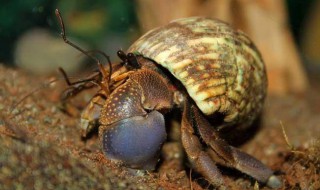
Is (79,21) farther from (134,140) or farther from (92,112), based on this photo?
(134,140)

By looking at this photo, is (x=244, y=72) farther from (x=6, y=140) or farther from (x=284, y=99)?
(x=284, y=99)

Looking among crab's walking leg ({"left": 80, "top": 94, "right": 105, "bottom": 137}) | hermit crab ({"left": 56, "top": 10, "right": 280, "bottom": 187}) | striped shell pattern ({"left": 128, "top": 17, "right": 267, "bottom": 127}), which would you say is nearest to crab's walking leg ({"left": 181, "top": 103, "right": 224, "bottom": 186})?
hermit crab ({"left": 56, "top": 10, "right": 280, "bottom": 187})

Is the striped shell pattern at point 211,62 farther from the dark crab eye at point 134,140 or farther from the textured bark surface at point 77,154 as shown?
the textured bark surface at point 77,154

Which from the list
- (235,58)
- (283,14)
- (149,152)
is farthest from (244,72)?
(283,14)

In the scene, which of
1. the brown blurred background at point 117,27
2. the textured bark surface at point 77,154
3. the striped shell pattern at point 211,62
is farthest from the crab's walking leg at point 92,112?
the brown blurred background at point 117,27

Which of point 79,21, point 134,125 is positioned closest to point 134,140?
point 134,125

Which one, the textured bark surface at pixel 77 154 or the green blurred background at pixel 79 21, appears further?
the green blurred background at pixel 79 21

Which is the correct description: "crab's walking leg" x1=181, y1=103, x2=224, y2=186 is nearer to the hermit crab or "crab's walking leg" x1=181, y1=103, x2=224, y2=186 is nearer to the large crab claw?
the hermit crab
